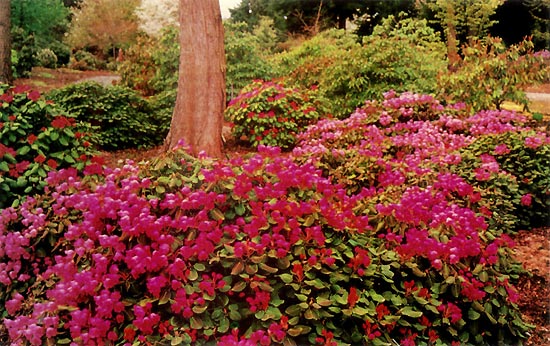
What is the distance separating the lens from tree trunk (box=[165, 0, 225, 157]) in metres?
6.98

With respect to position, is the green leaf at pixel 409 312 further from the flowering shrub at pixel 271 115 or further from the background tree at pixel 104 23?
the background tree at pixel 104 23

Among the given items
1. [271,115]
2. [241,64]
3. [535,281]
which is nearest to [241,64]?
[241,64]

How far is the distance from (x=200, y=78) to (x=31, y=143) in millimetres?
3194

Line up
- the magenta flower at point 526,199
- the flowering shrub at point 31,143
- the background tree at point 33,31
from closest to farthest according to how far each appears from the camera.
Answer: the flowering shrub at point 31,143 < the magenta flower at point 526,199 < the background tree at point 33,31

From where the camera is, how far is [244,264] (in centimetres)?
275

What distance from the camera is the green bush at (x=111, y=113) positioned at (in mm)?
9781

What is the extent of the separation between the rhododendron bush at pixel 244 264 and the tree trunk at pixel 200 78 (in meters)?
3.46

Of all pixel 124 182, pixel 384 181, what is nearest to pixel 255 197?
pixel 124 182

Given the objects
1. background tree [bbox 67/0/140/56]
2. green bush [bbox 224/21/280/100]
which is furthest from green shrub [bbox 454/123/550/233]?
background tree [bbox 67/0/140/56]

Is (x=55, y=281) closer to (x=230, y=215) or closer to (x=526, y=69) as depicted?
(x=230, y=215)

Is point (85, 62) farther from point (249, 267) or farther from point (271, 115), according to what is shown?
point (249, 267)

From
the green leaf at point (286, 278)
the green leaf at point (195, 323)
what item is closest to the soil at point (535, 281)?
the green leaf at point (195, 323)

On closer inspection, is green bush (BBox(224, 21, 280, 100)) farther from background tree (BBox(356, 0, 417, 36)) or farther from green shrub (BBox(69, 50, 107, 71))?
green shrub (BBox(69, 50, 107, 71))

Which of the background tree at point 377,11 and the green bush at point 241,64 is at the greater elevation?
the background tree at point 377,11
